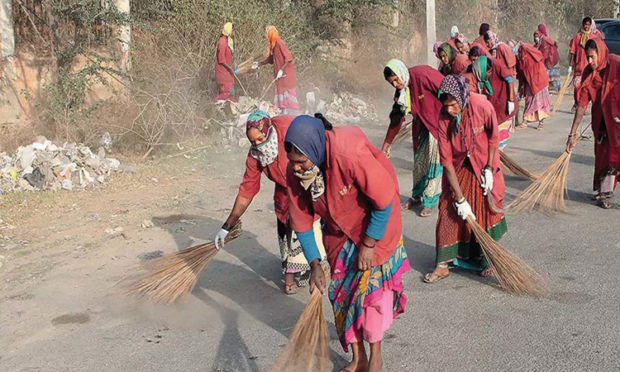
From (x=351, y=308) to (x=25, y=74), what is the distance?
25.7ft

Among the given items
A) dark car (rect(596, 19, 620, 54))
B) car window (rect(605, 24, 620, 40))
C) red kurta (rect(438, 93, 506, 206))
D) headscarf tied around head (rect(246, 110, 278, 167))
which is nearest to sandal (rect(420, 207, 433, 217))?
→ red kurta (rect(438, 93, 506, 206))

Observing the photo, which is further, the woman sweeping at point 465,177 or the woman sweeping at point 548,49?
the woman sweeping at point 548,49

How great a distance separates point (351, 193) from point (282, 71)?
7.55m

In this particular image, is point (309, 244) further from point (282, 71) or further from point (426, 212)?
point (282, 71)

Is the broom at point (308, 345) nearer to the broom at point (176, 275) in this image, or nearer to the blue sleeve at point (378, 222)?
the blue sleeve at point (378, 222)

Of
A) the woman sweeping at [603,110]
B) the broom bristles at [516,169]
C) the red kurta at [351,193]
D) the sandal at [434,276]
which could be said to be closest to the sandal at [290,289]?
the sandal at [434,276]

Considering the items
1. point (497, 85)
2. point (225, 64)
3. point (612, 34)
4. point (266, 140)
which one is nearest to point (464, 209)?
point (266, 140)

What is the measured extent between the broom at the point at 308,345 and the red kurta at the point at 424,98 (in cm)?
315

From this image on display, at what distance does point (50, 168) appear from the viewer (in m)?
7.49

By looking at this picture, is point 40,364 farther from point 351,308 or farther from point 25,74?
point 25,74

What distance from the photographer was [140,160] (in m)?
8.95

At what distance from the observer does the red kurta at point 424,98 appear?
6.02 meters

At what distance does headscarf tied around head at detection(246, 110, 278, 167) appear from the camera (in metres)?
4.02

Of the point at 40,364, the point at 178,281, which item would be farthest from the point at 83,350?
the point at 178,281
